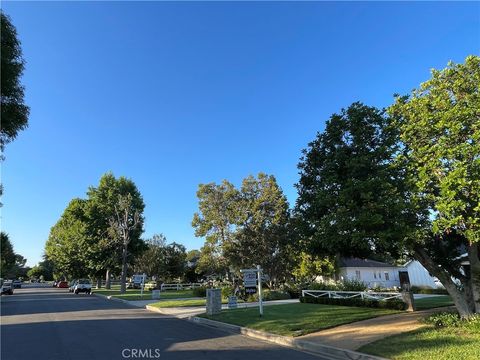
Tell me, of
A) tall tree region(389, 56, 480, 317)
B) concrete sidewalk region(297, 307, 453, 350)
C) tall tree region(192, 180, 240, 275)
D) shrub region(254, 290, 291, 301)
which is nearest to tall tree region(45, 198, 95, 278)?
tall tree region(192, 180, 240, 275)

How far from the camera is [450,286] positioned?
42.6 feet

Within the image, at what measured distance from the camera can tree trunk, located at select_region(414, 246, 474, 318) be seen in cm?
1266

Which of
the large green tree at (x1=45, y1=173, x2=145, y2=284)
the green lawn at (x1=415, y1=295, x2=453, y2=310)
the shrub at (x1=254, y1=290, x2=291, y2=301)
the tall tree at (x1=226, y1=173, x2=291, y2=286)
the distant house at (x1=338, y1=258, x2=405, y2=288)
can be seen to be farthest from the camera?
the distant house at (x1=338, y1=258, x2=405, y2=288)

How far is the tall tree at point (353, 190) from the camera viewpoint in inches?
472

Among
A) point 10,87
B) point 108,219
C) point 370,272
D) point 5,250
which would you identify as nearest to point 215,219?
point 108,219

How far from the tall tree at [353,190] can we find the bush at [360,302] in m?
5.54

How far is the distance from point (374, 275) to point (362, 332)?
48.2m

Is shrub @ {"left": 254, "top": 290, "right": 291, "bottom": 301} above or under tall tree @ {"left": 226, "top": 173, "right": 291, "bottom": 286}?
under

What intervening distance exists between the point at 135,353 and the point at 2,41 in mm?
7827

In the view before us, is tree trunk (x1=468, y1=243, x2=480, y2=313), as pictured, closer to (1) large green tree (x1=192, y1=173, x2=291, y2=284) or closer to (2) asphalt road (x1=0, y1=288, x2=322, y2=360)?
(2) asphalt road (x1=0, y1=288, x2=322, y2=360)

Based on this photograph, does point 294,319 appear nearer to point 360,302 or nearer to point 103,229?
point 360,302

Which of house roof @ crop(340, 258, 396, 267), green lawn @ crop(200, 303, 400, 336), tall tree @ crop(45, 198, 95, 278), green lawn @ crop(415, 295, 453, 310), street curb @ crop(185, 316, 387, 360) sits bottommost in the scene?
street curb @ crop(185, 316, 387, 360)

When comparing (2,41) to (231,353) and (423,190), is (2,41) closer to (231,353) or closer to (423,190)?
(231,353)

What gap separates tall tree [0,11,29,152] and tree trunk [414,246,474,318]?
12.3 m
